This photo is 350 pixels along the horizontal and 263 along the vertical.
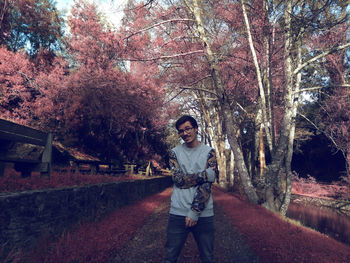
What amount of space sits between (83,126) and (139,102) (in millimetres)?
3602

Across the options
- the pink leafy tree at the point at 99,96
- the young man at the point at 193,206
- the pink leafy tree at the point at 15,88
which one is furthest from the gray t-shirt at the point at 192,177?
the pink leafy tree at the point at 15,88

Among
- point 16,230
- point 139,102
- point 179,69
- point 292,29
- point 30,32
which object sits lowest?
point 16,230

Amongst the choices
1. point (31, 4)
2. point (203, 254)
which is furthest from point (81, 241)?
point (31, 4)

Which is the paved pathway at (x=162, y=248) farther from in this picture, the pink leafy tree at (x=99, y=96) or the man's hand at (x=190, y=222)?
the pink leafy tree at (x=99, y=96)

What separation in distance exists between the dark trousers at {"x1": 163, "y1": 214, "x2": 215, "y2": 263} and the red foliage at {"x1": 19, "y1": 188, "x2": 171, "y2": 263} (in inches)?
92.4

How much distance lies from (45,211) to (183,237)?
11.0 feet

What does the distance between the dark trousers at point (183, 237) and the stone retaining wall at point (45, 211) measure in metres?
2.75

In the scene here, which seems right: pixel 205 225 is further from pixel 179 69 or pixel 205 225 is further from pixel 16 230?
pixel 179 69

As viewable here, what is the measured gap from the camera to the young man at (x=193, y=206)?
2232mm

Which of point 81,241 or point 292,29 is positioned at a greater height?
point 292,29

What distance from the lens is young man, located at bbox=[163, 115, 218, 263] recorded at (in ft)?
7.32

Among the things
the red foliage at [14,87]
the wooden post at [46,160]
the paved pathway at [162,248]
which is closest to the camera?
the paved pathway at [162,248]

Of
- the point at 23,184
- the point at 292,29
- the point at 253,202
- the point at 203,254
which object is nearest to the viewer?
the point at 203,254

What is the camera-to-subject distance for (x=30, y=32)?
65.9 ft
